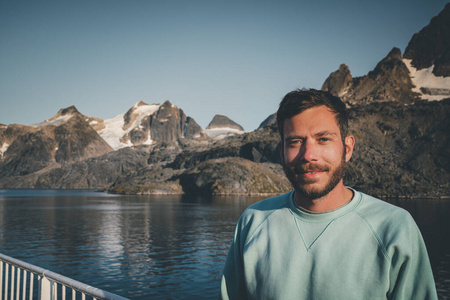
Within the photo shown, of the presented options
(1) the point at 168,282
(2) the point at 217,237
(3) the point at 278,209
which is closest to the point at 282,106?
(3) the point at 278,209

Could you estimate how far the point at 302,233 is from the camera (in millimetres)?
3514

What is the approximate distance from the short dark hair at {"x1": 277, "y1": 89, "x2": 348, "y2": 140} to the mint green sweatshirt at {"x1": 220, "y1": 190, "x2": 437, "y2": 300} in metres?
0.85

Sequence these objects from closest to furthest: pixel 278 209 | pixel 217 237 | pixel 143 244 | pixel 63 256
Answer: pixel 278 209 < pixel 63 256 < pixel 143 244 < pixel 217 237

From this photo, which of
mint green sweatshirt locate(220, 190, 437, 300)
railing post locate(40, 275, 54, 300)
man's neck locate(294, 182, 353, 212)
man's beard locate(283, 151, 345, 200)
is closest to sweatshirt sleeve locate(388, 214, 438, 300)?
mint green sweatshirt locate(220, 190, 437, 300)

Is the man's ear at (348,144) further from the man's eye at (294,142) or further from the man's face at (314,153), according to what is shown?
the man's eye at (294,142)

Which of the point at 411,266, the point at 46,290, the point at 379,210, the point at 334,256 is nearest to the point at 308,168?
the point at 379,210

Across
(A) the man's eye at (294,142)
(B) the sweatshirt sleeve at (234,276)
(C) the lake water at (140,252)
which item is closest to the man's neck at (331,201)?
(A) the man's eye at (294,142)

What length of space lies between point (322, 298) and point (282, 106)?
201cm

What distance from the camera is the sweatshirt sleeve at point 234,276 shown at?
378 cm

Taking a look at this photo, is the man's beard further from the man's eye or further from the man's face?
the man's eye

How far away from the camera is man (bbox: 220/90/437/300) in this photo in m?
3.10

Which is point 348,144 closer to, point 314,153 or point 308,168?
point 314,153

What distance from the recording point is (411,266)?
301cm

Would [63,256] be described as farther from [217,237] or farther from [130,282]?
[217,237]
